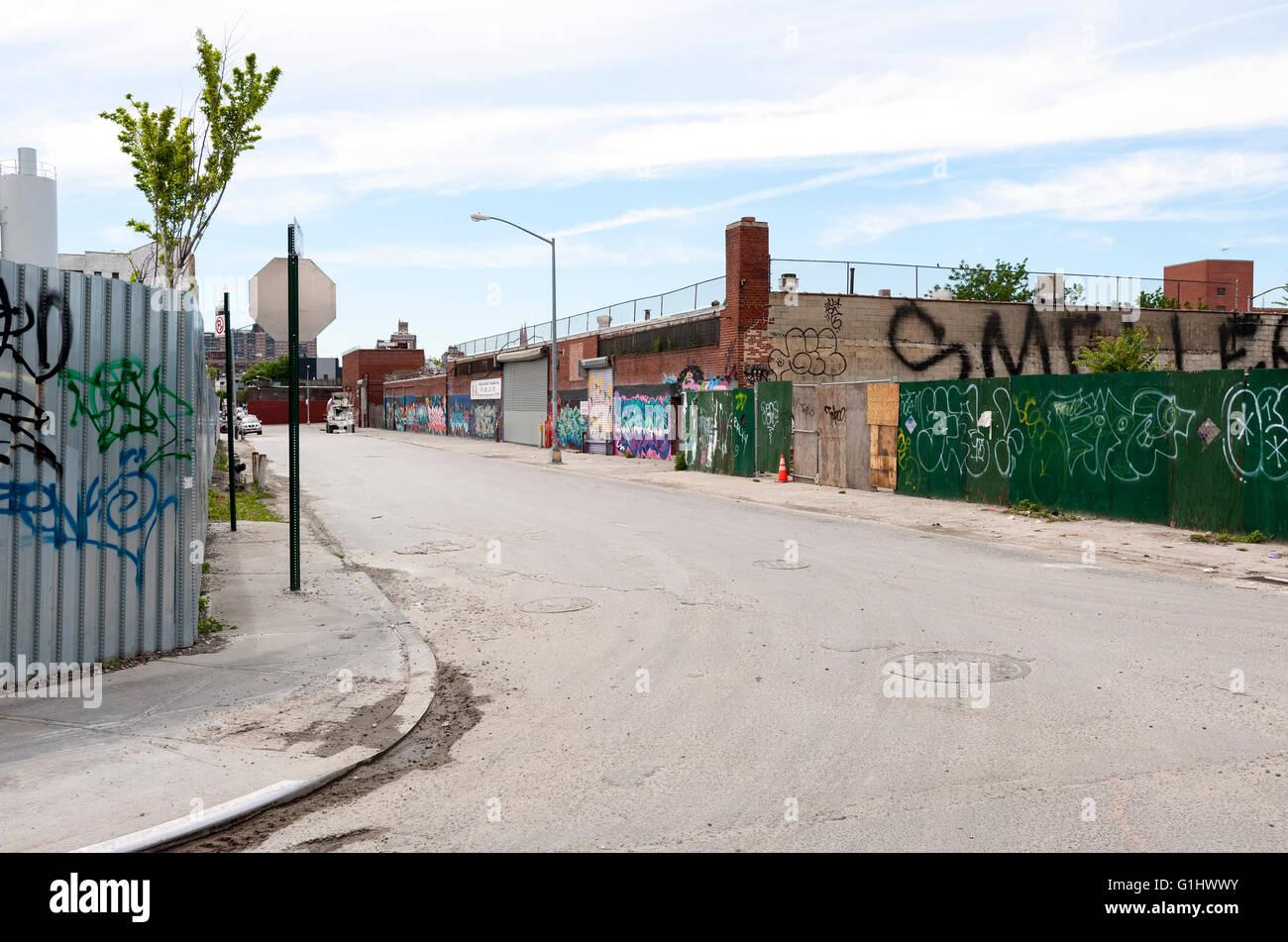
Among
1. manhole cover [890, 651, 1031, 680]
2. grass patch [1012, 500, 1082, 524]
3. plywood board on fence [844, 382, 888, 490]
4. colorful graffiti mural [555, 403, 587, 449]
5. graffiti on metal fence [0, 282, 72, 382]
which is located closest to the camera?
graffiti on metal fence [0, 282, 72, 382]

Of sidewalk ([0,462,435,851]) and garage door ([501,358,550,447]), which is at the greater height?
garage door ([501,358,550,447])

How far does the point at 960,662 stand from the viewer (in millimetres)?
7098

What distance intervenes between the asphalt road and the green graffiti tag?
2662 millimetres

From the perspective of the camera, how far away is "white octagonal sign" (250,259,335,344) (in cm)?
972

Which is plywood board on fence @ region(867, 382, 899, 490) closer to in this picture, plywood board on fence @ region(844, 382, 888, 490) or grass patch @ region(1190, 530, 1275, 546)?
plywood board on fence @ region(844, 382, 888, 490)

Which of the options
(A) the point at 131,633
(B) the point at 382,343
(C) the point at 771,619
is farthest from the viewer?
(B) the point at 382,343

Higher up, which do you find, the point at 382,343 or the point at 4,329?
the point at 382,343

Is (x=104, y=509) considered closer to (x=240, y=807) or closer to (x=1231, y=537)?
(x=240, y=807)

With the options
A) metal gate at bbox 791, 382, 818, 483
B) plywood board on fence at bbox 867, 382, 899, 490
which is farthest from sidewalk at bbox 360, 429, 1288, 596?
metal gate at bbox 791, 382, 818, 483
